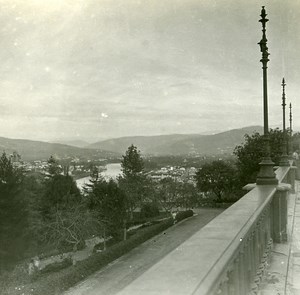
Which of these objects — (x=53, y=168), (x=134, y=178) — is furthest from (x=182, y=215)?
(x=53, y=168)

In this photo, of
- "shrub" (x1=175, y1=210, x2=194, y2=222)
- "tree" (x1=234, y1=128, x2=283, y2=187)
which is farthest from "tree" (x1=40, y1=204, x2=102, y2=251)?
"tree" (x1=234, y1=128, x2=283, y2=187)

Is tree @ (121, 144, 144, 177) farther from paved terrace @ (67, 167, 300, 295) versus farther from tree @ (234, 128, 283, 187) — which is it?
paved terrace @ (67, 167, 300, 295)

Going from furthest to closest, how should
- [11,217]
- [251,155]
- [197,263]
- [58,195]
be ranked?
[58,195] < [11,217] < [251,155] < [197,263]

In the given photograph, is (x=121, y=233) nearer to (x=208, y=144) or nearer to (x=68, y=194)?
(x=68, y=194)

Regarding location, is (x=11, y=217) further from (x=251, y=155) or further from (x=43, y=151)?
(x=43, y=151)

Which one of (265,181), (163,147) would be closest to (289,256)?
(265,181)
